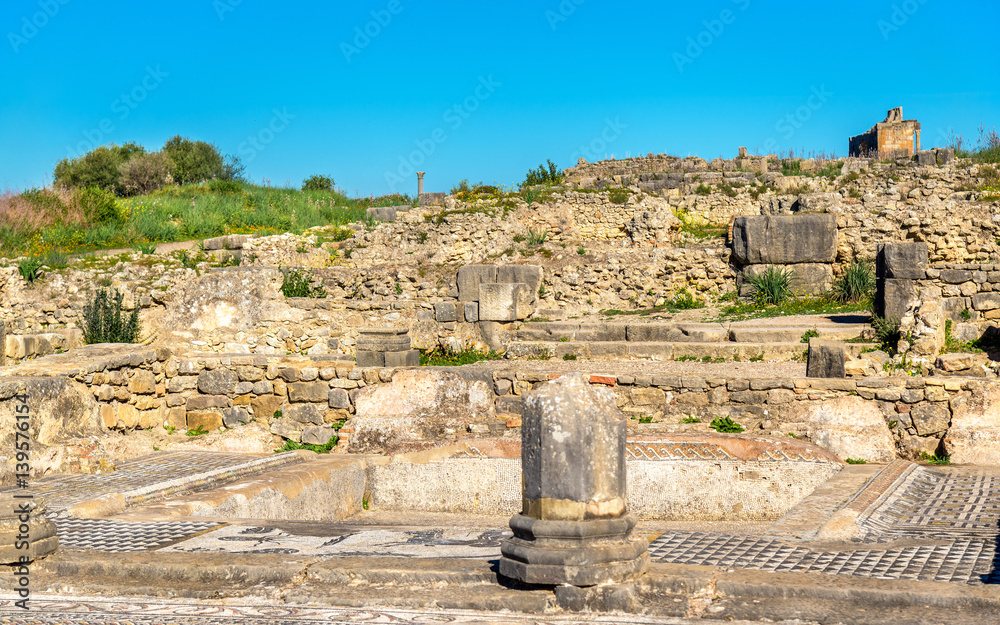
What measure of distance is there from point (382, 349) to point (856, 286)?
9.89m

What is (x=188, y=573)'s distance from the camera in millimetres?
4426

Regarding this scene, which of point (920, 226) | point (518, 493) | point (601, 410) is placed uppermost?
point (920, 226)

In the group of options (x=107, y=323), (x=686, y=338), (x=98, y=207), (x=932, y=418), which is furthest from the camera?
(x=98, y=207)

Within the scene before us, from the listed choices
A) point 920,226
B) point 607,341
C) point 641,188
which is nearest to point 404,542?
point 607,341

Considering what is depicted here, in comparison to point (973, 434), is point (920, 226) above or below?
above

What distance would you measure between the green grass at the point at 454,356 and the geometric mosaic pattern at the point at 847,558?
6758 millimetres

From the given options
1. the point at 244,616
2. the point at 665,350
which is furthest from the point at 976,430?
the point at 244,616

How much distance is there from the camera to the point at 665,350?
39.7 feet

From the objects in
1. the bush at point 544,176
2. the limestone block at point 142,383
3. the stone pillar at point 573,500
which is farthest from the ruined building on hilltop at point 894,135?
the stone pillar at point 573,500

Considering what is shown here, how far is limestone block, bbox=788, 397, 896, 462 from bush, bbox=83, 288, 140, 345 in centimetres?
993

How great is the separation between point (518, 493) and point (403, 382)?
2.02 meters

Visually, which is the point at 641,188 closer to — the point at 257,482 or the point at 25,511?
the point at 257,482

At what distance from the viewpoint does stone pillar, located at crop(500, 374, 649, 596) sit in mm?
4074

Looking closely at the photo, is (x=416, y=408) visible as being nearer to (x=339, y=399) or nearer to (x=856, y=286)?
(x=339, y=399)
